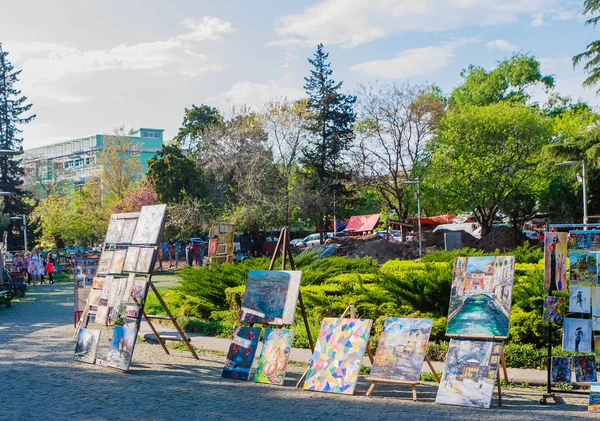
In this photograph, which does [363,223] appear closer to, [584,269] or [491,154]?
[491,154]

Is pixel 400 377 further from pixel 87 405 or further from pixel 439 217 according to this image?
pixel 439 217

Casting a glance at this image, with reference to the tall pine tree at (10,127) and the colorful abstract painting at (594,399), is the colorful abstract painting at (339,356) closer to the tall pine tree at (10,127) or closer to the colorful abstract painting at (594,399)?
the colorful abstract painting at (594,399)

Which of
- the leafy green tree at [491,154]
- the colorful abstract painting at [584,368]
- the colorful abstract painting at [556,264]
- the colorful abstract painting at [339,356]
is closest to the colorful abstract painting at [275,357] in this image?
the colorful abstract painting at [339,356]

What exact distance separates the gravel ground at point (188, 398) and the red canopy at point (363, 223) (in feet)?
187

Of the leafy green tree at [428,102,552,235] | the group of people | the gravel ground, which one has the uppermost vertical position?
the leafy green tree at [428,102,552,235]

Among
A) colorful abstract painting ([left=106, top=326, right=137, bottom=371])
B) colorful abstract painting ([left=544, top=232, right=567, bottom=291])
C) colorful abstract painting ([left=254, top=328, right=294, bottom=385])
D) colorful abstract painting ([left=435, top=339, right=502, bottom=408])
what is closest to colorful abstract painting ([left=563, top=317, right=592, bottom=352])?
colorful abstract painting ([left=544, top=232, right=567, bottom=291])

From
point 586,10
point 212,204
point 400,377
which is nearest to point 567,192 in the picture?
point 586,10

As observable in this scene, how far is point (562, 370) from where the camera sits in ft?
25.2

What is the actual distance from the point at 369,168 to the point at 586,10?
26449 mm

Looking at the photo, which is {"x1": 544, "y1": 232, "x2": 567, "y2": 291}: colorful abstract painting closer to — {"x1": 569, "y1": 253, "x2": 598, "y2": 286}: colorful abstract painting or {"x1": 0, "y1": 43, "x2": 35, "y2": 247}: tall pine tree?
{"x1": 569, "y1": 253, "x2": 598, "y2": 286}: colorful abstract painting

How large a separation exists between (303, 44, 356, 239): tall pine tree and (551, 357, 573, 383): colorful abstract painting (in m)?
44.6

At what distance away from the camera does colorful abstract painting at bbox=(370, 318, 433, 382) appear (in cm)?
783

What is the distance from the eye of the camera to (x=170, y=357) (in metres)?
11.5

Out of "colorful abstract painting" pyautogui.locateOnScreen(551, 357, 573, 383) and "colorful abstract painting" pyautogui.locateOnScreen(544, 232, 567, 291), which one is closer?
"colorful abstract painting" pyautogui.locateOnScreen(551, 357, 573, 383)
